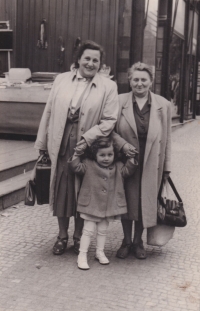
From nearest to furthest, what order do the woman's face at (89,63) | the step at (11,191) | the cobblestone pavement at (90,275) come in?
the cobblestone pavement at (90,275) → the woman's face at (89,63) → the step at (11,191)

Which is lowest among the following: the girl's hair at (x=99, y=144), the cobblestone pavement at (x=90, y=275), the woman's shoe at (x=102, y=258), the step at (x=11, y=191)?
the cobblestone pavement at (x=90, y=275)

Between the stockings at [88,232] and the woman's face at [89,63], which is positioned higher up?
the woman's face at [89,63]

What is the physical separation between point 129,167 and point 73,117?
64 centimetres

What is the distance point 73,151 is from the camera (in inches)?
162

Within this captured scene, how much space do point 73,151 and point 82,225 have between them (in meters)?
0.76

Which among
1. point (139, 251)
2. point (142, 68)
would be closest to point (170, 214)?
point (139, 251)

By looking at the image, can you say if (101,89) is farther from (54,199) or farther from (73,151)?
(54,199)

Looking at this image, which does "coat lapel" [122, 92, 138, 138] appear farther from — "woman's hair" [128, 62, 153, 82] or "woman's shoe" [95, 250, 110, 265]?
"woman's shoe" [95, 250, 110, 265]

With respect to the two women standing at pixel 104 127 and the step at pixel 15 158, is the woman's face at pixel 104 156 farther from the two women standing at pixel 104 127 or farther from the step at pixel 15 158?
the step at pixel 15 158

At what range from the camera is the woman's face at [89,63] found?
4051 millimetres

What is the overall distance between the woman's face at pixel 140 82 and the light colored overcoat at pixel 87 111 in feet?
0.60

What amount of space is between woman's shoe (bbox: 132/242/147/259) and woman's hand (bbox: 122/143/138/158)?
2.99 feet

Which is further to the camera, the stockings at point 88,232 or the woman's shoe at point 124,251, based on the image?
the woman's shoe at point 124,251

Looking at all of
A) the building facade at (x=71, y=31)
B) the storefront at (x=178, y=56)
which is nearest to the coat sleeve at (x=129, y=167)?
the building facade at (x=71, y=31)
